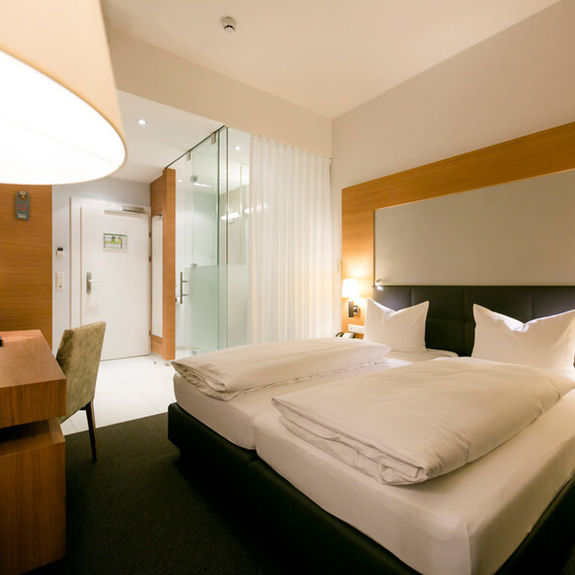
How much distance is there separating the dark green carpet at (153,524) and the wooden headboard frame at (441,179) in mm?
2348

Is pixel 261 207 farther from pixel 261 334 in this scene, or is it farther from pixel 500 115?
pixel 500 115

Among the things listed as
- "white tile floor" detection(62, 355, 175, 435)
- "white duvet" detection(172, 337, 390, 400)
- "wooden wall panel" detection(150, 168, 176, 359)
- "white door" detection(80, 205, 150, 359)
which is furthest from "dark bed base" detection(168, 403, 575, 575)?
"white door" detection(80, 205, 150, 359)

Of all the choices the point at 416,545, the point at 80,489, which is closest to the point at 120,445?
the point at 80,489

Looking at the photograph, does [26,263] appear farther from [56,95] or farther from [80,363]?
[56,95]

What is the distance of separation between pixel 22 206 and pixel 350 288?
3118mm

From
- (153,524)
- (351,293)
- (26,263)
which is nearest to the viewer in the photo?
(153,524)

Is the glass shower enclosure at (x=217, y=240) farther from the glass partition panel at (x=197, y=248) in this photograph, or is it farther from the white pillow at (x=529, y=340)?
the white pillow at (x=529, y=340)

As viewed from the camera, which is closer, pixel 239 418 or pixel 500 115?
pixel 239 418

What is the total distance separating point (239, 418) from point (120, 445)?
1382 mm

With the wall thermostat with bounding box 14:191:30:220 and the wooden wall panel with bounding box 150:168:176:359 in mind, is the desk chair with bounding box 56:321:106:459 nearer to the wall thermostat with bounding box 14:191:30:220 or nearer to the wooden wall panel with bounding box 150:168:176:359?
the wall thermostat with bounding box 14:191:30:220

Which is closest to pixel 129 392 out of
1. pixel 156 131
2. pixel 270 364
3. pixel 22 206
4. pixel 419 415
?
pixel 22 206

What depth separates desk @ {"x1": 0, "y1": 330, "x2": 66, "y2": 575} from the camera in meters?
1.24

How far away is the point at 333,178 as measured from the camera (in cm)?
431

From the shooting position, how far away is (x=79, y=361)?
1.98 m
